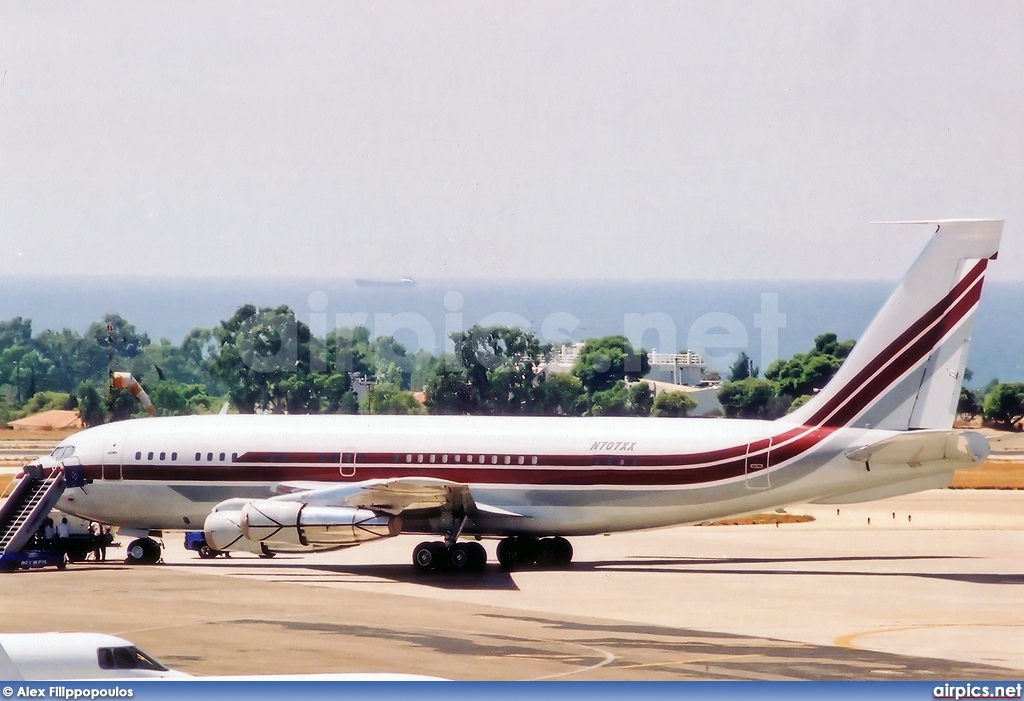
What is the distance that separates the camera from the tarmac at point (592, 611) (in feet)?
81.8

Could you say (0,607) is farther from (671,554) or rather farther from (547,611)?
(671,554)

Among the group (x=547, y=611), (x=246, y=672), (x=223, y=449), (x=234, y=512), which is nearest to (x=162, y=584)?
(x=234, y=512)

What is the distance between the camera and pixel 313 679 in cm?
1742

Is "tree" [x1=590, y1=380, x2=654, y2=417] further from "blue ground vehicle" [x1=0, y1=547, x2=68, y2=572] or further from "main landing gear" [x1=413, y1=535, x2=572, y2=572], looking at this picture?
"blue ground vehicle" [x1=0, y1=547, x2=68, y2=572]

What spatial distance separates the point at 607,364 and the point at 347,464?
50.5m

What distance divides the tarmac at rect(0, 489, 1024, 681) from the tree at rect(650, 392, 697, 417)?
1650 inches

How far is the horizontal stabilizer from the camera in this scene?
37250 millimetres

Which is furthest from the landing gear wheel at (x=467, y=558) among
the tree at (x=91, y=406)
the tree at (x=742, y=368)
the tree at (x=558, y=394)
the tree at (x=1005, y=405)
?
the tree at (x=1005, y=405)

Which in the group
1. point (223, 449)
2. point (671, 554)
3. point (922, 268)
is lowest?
point (671, 554)

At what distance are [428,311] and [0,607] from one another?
1309 inches

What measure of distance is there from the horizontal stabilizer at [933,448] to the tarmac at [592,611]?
3309mm

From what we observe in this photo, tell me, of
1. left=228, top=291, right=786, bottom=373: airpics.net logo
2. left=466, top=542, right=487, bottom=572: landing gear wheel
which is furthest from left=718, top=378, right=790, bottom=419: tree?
left=466, top=542, right=487, bottom=572: landing gear wheel

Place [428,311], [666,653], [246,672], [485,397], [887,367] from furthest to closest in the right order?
[485,397] → [428,311] → [887,367] → [666,653] → [246,672]

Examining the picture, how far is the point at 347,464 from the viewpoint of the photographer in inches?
1639
